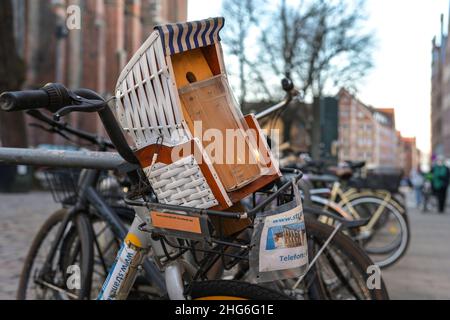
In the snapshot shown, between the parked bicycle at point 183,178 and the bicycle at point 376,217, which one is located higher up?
the parked bicycle at point 183,178

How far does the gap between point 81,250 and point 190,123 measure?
4.80 feet

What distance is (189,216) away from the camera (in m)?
1.53

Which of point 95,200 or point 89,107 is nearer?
point 89,107

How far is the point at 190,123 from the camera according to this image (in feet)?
5.09

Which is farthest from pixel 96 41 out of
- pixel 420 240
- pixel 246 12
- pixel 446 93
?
pixel 446 93

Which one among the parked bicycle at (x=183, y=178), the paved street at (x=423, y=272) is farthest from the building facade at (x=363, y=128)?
the parked bicycle at (x=183, y=178)

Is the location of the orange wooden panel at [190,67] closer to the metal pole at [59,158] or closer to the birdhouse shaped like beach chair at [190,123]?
the birdhouse shaped like beach chair at [190,123]

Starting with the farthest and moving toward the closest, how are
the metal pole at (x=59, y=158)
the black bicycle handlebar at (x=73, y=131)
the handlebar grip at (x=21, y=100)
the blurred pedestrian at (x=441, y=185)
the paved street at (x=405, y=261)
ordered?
the blurred pedestrian at (x=441, y=185), the paved street at (x=405, y=261), the black bicycle handlebar at (x=73, y=131), the metal pole at (x=59, y=158), the handlebar grip at (x=21, y=100)

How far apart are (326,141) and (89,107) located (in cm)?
593

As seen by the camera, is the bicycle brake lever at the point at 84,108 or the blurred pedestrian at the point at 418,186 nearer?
the bicycle brake lever at the point at 84,108

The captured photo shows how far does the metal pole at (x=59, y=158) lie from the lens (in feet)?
6.39

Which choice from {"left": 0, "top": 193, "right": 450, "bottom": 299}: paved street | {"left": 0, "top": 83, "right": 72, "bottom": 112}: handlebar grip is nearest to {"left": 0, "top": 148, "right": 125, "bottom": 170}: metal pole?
{"left": 0, "top": 83, "right": 72, "bottom": 112}: handlebar grip

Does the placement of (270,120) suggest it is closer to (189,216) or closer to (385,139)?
(189,216)

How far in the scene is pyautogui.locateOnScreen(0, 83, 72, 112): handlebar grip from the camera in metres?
1.40
